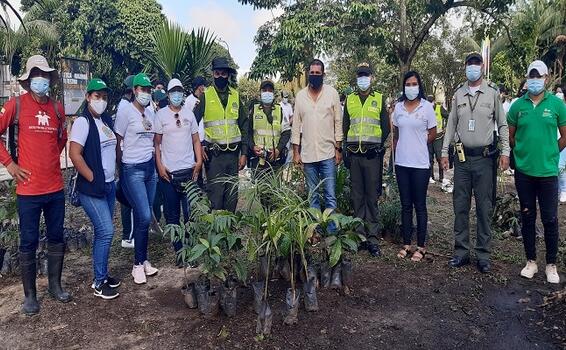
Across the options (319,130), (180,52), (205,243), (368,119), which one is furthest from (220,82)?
(180,52)

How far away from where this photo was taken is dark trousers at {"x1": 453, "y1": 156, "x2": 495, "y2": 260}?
4.58 metres

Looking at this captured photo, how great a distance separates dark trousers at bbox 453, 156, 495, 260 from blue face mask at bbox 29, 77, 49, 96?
12.3 feet

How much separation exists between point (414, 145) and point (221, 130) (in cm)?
199

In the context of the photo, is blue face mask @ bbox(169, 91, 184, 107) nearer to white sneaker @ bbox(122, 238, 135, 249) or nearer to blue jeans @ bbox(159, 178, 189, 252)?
blue jeans @ bbox(159, 178, 189, 252)

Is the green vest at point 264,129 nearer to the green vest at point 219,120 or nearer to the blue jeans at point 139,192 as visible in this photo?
the green vest at point 219,120

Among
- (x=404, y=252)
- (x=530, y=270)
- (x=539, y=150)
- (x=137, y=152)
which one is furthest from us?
(x=404, y=252)

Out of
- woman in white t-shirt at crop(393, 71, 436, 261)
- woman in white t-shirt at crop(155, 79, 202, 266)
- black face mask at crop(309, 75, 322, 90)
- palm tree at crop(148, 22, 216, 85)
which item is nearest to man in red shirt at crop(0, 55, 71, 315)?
woman in white t-shirt at crop(155, 79, 202, 266)

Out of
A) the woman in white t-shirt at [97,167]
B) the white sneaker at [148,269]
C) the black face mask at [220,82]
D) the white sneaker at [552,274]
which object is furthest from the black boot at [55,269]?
the white sneaker at [552,274]

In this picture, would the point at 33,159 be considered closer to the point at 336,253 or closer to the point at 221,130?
the point at 221,130

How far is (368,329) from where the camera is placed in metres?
3.49

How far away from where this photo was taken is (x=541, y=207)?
174 inches

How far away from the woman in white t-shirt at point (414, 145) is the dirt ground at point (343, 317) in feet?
2.07

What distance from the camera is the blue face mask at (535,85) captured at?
4.26 metres

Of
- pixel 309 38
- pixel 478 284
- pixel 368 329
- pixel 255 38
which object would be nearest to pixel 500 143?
pixel 478 284
